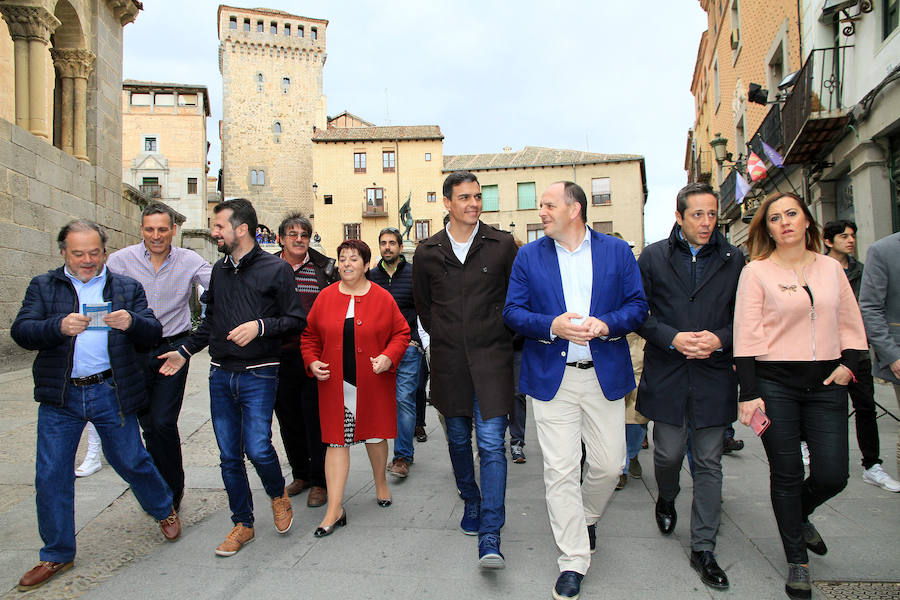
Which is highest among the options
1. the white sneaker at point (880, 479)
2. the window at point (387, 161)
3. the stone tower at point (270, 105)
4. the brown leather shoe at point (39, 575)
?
the stone tower at point (270, 105)

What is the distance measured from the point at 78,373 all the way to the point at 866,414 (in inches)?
204

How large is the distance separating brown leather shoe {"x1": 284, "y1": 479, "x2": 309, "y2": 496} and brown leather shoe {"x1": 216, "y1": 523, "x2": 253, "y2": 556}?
3.20 feet

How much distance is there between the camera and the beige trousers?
9.96 feet

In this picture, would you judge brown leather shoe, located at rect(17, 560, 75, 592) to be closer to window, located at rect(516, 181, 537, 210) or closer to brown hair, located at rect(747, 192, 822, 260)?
brown hair, located at rect(747, 192, 822, 260)

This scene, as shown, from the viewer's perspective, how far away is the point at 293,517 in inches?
159

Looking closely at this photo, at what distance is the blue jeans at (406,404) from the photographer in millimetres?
5117

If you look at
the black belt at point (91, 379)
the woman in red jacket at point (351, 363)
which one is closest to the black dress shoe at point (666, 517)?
the woman in red jacket at point (351, 363)

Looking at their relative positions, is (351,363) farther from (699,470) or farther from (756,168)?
(756,168)

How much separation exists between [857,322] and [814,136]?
9098mm

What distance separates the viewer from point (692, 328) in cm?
323

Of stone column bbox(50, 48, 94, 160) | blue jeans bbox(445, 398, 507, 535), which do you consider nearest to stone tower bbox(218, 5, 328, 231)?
stone column bbox(50, 48, 94, 160)

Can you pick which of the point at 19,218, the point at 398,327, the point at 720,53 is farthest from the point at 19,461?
the point at 720,53

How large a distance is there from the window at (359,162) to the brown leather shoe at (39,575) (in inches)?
1619

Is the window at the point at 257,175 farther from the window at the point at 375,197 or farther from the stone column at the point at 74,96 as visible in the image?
the stone column at the point at 74,96
